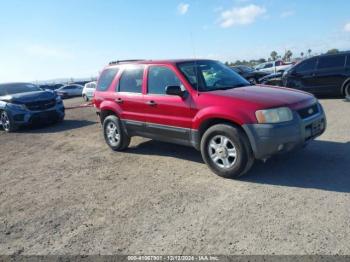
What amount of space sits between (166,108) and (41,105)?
715 cm

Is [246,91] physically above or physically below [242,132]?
above

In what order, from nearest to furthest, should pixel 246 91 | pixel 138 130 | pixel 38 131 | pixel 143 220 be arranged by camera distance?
pixel 143 220, pixel 246 91, pixel 138 130, pixel 38 131

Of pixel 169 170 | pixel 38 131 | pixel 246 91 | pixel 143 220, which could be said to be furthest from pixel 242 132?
pixel 38 131

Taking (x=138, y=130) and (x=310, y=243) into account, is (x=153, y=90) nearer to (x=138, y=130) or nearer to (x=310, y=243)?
(x=138, y=130)

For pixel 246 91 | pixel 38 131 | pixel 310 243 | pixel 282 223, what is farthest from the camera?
pixel 38 131

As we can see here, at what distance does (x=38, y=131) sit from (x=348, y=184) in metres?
9.62

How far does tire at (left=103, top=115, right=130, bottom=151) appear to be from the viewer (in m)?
7.56

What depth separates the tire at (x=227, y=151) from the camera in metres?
5.26

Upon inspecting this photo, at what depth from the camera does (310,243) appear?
3.52m

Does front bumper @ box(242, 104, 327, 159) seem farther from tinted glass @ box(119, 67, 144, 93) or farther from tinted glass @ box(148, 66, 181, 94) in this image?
tinted glass @ box(119, 67, 144, 93)

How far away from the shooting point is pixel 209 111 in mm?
5594

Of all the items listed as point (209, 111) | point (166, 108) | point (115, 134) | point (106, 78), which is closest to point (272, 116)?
point (209, 111)

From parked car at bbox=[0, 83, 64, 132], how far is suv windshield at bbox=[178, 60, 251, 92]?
7154mm

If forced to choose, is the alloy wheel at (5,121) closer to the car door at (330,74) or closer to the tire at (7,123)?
the tire at (7,123)
